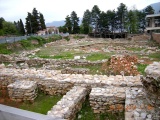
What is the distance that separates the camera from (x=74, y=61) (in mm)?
14984

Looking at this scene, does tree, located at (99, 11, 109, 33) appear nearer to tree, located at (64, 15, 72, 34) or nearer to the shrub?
tree, located at (64, 15, 72, 34)

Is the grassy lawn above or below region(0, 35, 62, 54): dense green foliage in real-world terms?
below

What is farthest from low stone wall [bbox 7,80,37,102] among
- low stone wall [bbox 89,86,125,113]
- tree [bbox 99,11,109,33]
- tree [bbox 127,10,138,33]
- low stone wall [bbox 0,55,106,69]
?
tree [bbox 127,10,138,33]

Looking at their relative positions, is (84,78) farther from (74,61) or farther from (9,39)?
(9,39)

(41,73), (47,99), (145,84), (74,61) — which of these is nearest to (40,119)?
(145,84)

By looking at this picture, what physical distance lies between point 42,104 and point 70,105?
204cm

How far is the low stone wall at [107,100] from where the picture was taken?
21.1ft

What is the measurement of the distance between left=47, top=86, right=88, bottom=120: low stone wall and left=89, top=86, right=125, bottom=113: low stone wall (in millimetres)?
587

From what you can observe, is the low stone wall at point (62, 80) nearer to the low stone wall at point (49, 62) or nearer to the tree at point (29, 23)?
the low stone wall at point (49, 62)

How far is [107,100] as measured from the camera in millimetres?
6520

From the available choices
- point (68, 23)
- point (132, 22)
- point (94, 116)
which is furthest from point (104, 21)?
point (94, 116)

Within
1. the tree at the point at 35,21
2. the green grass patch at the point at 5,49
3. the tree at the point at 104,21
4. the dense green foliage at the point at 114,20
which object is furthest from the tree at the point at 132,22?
the green grass patch at the point at 5,49

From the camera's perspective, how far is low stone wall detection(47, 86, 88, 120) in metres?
5.63

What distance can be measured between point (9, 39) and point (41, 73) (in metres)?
20.8
